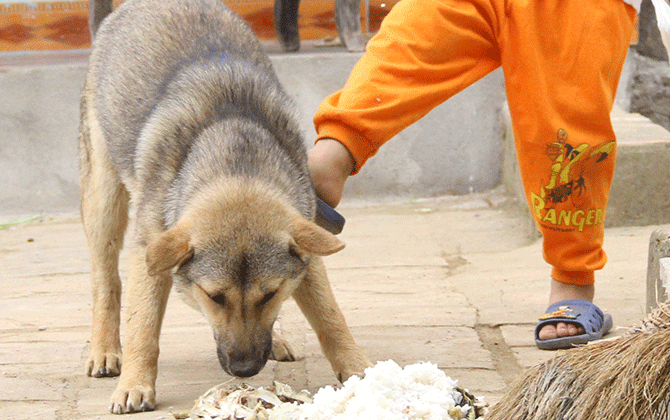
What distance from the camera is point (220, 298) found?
8.45ft

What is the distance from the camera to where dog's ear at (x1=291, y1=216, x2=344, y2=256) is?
8.41ft

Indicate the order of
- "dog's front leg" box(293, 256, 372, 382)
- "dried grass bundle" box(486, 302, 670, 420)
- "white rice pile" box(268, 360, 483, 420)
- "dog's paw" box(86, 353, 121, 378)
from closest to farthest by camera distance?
"dried grass bundle" box(486, 302, 670, 420)
"white rice pile" box(268, 360, 483, 420)
"dog's front leg" box(293, 256, 372, 382)
"dog's paw" box(86, 353, 121, 378)

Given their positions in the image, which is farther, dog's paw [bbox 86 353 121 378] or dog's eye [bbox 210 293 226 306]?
dog's paw [bbox 86 353 121 378]

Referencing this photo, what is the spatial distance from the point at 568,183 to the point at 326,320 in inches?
42.5

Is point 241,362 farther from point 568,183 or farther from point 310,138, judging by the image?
point 310,138

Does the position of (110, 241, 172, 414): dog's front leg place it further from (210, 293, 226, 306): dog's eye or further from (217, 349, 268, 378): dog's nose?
(217, 349, 268, 378): dog's nose

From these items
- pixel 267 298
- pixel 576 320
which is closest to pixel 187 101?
pixel 267 298

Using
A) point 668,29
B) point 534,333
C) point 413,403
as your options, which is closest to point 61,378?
point 413,403

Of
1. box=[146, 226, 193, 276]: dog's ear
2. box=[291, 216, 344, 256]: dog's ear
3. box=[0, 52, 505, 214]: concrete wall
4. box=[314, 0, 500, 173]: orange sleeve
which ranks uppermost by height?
box=[314, 0, 500, 173]: orange sleeve

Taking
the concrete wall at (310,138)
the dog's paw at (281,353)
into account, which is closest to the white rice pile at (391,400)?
the dog's paw at (281,353)

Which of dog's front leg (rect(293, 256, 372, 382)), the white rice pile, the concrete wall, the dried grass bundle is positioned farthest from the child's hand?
the concrete wall

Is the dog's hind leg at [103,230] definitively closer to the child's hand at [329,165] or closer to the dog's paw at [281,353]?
the dog's paw at [281,353]

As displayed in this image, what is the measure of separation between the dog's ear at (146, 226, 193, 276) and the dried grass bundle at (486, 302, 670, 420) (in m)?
1.09

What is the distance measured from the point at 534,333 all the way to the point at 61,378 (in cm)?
187
